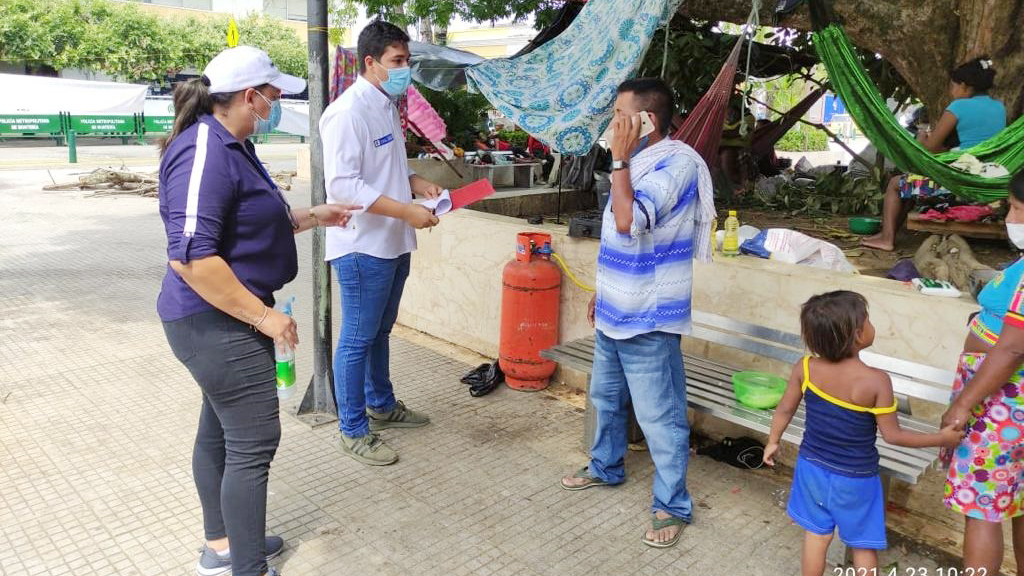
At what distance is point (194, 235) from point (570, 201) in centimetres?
533

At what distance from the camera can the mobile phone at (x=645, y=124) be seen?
276 centimetres

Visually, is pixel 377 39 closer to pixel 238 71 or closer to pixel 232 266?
pixel 238 71

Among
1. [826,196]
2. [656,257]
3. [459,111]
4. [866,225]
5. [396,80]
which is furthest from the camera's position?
[459,111]

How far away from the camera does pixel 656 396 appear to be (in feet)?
9.75

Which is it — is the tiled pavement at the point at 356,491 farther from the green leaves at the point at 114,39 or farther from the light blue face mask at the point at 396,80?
the green leaves at the point at 114,39

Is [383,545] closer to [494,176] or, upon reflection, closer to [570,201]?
[570,201]

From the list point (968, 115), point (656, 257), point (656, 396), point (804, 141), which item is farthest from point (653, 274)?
point (804, 141)

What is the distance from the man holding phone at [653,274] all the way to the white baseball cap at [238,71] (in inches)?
48.7

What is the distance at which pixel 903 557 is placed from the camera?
297 cm

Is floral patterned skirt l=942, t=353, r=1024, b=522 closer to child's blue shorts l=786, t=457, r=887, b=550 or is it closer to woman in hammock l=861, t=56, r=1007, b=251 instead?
child's blue shorts l=786, t=457, r=887, b=550

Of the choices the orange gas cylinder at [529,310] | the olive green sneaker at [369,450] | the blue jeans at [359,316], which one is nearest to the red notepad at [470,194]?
the blue jeans at [359,316]

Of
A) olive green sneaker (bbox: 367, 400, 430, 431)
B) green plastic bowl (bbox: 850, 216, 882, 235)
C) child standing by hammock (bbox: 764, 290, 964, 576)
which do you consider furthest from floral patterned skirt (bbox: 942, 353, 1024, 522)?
green plastic bowl (bbox: 850, 216, 882, 235)

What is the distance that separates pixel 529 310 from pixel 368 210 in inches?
59.3

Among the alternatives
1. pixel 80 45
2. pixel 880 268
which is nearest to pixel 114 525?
pixel 880 268
